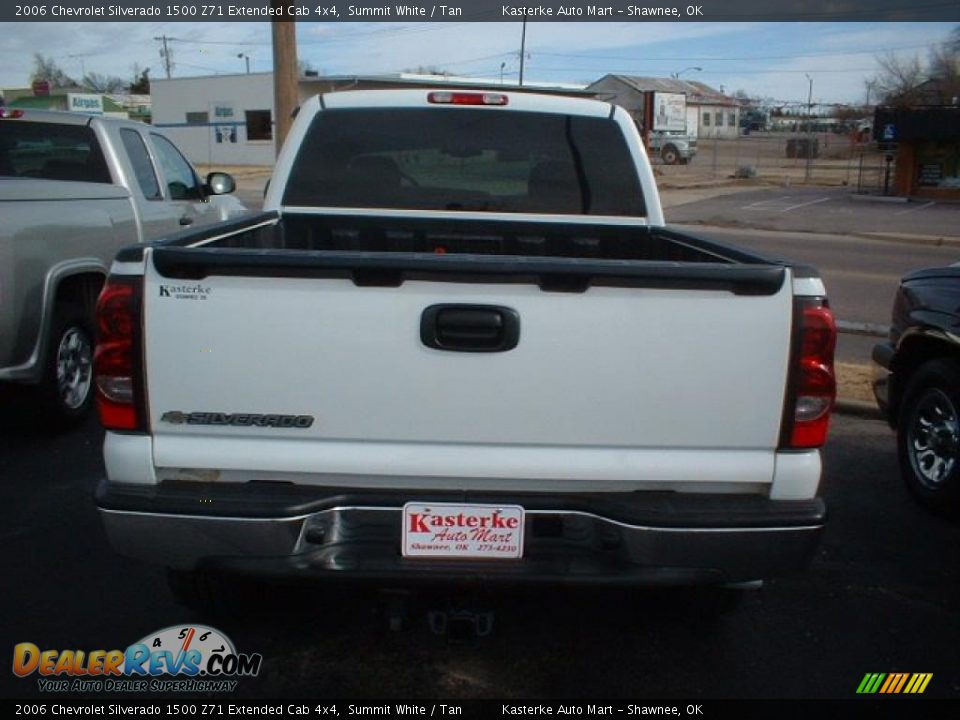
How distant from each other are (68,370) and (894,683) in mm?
5222

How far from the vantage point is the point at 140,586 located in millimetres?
4238

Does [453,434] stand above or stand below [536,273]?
below

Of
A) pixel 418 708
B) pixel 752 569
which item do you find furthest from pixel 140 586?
pixel 752 569

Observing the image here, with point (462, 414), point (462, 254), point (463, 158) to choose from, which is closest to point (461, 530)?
point (462, 414)

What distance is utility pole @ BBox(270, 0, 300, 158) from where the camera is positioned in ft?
38.4

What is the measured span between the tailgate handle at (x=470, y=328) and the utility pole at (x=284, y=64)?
9.30m

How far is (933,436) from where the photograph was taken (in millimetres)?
5289

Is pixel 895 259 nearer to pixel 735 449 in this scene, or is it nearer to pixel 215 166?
pixel 735 449

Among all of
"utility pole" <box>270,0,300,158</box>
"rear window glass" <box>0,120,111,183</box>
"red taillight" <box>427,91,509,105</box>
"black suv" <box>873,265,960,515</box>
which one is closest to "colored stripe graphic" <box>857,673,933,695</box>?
"black suv" <box>873,265,960,515</box>

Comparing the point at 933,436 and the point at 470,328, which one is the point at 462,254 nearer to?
the point at 470,328

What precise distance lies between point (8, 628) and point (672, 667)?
8.32 feet

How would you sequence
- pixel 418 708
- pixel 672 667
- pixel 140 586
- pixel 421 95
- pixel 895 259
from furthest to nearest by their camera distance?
pixel 895 259 → pixel 421 95 → pixel 140 586 → pixel 672 667 → pixel 418 708

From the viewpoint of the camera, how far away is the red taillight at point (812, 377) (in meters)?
2.99

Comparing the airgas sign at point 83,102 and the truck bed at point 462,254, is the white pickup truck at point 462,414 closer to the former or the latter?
the truck bed at point 462,254
